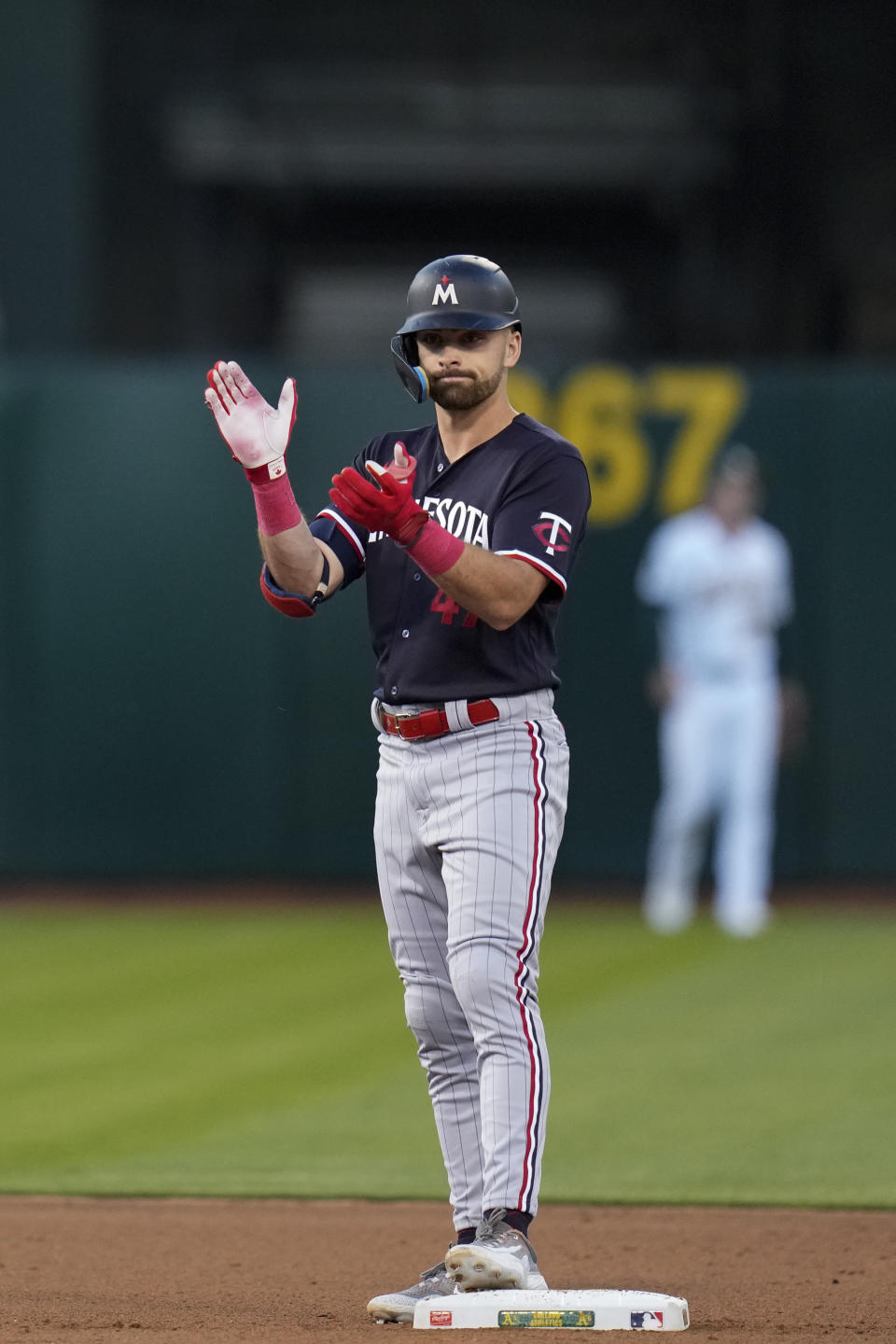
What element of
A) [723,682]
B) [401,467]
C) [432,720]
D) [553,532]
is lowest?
[723,682]

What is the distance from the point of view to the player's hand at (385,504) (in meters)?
3.83

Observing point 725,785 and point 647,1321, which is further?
point 725,785

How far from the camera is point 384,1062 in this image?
721 centimetres

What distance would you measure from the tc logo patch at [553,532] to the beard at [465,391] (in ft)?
0.89

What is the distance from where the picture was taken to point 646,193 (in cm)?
1675

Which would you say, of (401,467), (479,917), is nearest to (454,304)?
(401,467)

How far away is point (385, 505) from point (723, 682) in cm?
693

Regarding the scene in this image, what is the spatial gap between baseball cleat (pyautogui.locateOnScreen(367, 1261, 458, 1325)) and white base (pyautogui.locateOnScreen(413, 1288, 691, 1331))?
0.07 meters

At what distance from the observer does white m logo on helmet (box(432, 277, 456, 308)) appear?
412 cm

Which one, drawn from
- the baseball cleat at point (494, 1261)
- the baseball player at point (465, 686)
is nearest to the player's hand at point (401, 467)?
the baseball player at point (465, 686)

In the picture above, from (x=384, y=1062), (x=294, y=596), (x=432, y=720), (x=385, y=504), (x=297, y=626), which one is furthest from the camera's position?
(x=297, y=626)

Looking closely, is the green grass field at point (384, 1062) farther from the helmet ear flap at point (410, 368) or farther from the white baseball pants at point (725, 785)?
the helmet ear flap at point (410, 368)

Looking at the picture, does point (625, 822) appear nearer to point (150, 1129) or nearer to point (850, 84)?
point (150, 1129)

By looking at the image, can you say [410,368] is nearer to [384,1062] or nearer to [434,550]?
[434,550]
